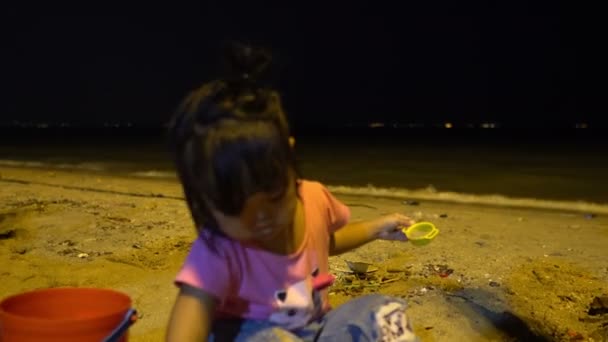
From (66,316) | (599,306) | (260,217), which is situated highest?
(260,217)

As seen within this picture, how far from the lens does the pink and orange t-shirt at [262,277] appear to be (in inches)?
68.8

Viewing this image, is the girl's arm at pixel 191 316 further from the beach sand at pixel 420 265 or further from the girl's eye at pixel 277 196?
the beach sand at pixel 420 265

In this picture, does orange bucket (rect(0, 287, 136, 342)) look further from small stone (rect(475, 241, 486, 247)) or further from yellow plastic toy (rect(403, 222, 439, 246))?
small stone (rect(475, 241, 486, 247))

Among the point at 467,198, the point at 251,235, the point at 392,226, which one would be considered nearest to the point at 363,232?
the point at 392,226

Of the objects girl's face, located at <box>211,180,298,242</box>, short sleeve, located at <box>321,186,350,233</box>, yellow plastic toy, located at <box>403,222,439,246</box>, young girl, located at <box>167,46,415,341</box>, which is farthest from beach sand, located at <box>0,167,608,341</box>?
girl's face, located at <box>211,180,298,242</box>

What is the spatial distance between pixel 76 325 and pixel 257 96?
2.61ft

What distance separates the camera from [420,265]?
12.4ft

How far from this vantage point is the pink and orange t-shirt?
1747 millimetres

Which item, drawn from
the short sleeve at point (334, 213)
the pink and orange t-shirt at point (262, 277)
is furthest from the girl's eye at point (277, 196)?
the short sleeve at point (334, 213)

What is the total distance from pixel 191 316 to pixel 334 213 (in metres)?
0.63

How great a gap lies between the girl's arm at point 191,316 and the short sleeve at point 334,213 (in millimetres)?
535

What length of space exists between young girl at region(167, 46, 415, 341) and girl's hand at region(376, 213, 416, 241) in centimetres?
26

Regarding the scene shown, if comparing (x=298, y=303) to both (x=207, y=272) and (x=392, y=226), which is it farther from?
(x=392, y=226)

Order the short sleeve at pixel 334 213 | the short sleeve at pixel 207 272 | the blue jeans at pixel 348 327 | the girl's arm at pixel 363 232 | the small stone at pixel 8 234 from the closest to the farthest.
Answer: the short sleeve at pixel 207 272 < the blue jeans at pixel 348 327 < the short sleeve at pixel 334 213 < the girl's arm at pixel 363 232 < the small stone at pixel 8 234
